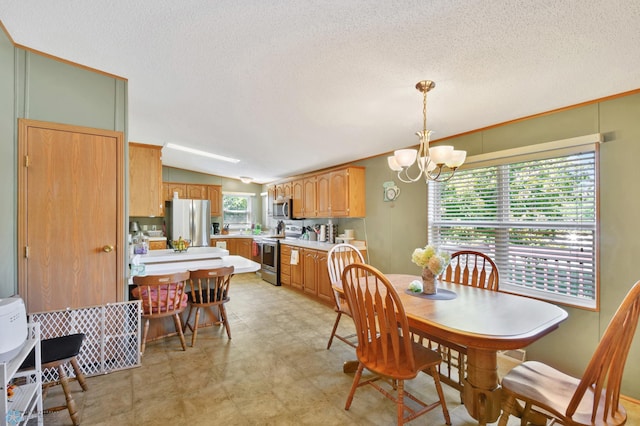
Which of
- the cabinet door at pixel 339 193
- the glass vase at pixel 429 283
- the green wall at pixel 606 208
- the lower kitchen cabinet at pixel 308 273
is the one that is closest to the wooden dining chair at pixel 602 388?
the glass vase at pixel 429 283


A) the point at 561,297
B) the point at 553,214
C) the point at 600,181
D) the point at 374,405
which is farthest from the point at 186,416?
the point at 600,181

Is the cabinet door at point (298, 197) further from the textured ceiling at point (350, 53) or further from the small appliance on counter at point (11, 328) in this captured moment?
the small appliance on counter at point (11, 328)

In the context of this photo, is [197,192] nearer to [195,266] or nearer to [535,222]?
[195,266]

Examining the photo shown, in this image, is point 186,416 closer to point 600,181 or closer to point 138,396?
point 138,396

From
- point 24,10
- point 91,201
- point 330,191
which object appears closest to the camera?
point 24,10

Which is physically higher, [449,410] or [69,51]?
[69,51]

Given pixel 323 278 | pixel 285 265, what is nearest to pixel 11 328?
pixel 323 278

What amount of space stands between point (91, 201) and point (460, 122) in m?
3.35

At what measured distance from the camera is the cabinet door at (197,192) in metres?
6.98

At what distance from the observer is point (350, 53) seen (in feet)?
6.21

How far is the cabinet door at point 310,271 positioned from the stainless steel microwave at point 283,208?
1172 millimetres

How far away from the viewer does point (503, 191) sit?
2.91m

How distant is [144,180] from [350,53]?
3.00 meters

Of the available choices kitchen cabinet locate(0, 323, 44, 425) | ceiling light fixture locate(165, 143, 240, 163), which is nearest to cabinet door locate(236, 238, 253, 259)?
ceiling light fixture locate(165, 143, 240, 163)
